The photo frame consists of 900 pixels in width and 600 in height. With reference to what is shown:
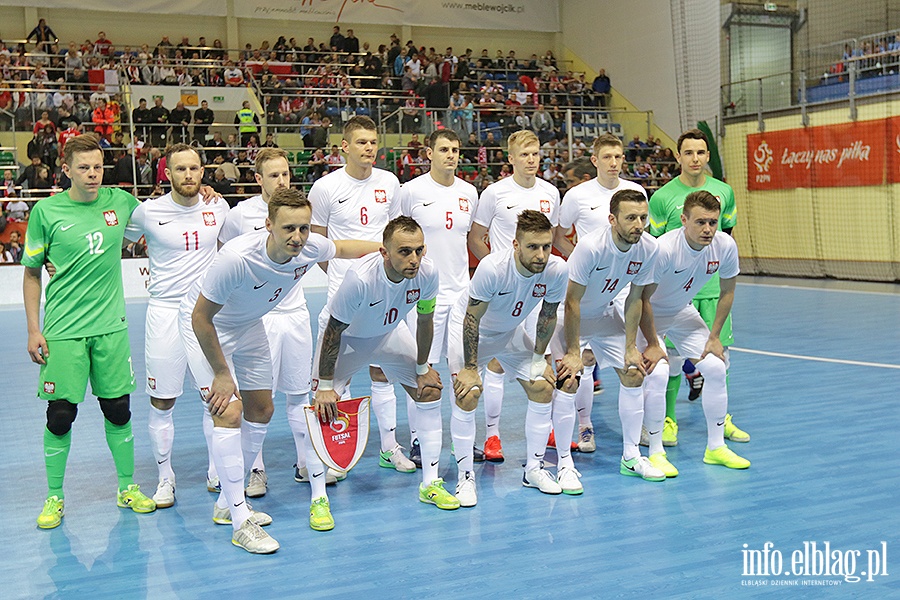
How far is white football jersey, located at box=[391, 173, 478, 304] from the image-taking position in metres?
6.45

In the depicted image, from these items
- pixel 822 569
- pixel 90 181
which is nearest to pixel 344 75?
pixel 90 181

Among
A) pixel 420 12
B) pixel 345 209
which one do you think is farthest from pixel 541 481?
pixel 420 12

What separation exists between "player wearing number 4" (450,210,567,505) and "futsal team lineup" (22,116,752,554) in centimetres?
1

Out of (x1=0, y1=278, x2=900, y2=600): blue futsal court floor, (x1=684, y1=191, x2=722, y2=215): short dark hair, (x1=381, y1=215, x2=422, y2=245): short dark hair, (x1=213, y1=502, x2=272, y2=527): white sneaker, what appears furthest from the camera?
(x1=684, y1=191, x2=722, y2=215): short dark hair

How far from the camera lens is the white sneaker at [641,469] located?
5676 mm

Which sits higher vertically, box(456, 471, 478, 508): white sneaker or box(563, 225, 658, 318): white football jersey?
box(563, 225, 658, 318): white football jersey

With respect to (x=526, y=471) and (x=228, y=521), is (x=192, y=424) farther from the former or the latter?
(x=526, y=471)

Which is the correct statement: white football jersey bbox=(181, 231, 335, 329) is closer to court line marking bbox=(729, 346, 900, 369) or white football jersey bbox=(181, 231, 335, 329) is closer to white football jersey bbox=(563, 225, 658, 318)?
white football jersey bbox=(563, 225, 658, 318)

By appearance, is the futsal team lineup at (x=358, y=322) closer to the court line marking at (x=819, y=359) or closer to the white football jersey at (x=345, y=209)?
the white football jersey at (x=345, y=209)

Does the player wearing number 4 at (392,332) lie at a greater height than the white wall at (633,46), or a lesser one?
lesser

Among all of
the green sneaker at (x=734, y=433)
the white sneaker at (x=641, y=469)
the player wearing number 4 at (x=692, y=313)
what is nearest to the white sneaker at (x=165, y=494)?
the white sneaker at (x=641, y=469)

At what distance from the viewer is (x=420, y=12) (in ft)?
96.0

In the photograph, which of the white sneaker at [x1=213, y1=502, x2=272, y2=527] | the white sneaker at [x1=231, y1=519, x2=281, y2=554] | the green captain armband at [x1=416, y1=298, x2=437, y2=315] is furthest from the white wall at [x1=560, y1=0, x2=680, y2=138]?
the white sneaker at [x1=231, y1=519, x2=281, y2=554]

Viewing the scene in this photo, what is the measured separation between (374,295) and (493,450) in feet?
6.21
